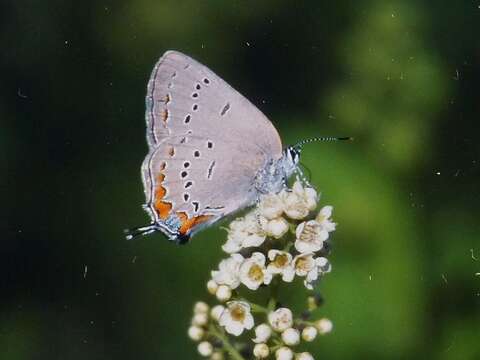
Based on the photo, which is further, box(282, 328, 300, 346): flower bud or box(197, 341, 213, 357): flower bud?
box(197, 341, 213, 357): flower bud

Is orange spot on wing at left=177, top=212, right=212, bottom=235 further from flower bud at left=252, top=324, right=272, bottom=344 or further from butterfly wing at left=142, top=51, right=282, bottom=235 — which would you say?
flower bud at left=252, top=324, right=272, bottom=344

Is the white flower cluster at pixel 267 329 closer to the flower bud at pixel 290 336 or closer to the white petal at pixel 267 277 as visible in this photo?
the flower bud at pixel 290 336

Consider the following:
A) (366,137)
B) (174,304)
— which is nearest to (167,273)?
(174,304)

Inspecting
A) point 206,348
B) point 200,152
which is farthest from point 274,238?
point 200,152

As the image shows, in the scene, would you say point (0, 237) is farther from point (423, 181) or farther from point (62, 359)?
point (423, 181)

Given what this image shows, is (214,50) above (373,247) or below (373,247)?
above

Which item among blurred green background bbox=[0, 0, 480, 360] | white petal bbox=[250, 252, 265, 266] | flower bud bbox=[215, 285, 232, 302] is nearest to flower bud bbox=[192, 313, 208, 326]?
flower bud bbox=[215, 285, 232, 302]

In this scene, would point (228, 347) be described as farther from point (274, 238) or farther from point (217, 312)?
point (274, 238)
